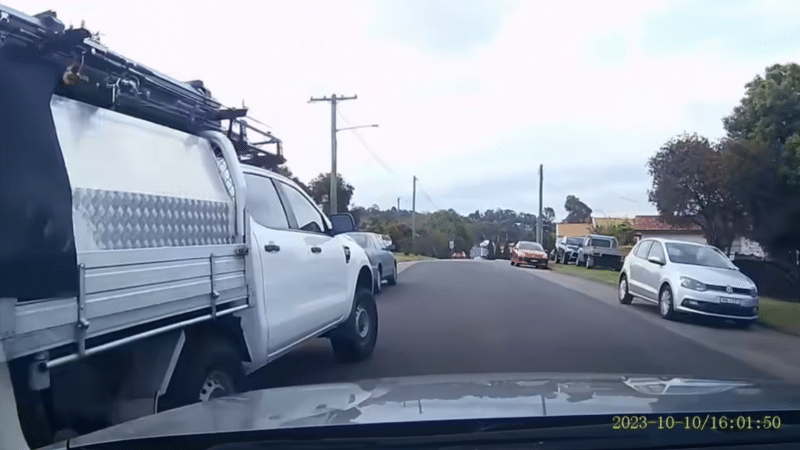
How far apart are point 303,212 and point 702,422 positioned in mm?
5024

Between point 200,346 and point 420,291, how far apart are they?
570 inches

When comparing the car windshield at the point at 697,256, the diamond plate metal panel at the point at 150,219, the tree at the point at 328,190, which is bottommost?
the car windshield at the point at 697,256

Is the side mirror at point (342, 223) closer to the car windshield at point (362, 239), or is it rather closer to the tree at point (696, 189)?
the car windshield at point (362, 239)

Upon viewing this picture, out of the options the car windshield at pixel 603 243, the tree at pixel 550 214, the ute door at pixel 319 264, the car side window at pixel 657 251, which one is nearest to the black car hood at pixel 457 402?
the ute door at pixel 319 264

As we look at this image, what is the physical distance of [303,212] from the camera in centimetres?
745

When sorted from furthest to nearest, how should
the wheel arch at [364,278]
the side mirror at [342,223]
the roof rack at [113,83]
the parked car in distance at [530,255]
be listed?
the parked car in distance at [530,255] < the wheel arch at [364,278] < the side mirror at [342,223] < the roof rack at [113,83]

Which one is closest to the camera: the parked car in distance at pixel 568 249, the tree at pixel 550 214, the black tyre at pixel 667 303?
the black tyre at pixel 667 303

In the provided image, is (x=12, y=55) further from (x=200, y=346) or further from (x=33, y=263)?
(x=200, y=346)

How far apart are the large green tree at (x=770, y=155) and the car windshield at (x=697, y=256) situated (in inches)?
37.6

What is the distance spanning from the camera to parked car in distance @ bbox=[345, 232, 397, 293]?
60.6 feet

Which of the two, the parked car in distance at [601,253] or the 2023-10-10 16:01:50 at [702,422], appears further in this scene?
the parked car in distance at [601,253]

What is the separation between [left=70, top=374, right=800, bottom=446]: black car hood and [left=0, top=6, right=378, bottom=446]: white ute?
0.59m

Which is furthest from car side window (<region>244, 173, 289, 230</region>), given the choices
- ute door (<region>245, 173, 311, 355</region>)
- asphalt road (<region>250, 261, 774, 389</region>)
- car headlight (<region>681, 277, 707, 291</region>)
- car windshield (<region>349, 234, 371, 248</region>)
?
car windshield (<region>349, 234, 371, 248</region>)

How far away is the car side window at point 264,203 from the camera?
627cm
